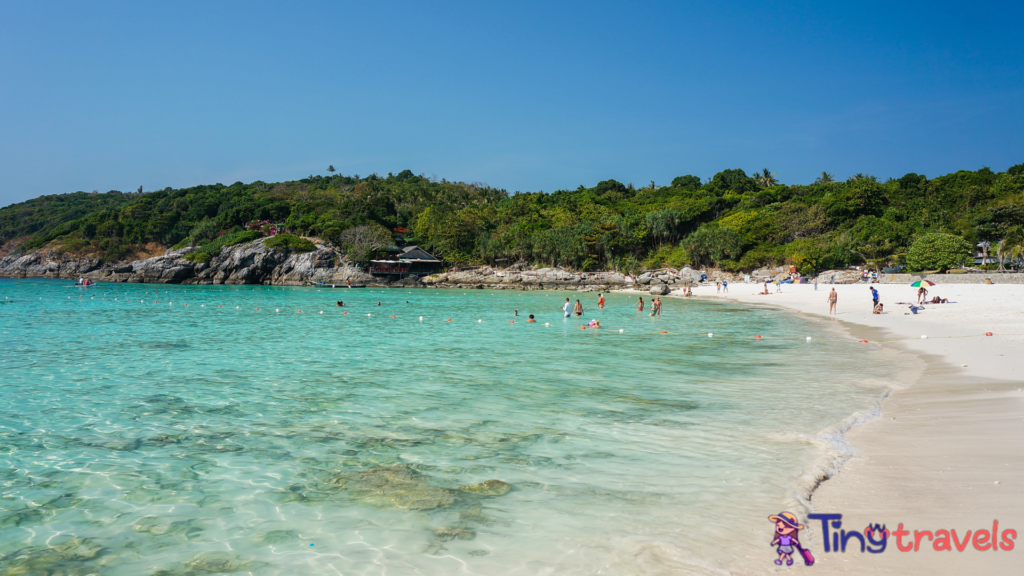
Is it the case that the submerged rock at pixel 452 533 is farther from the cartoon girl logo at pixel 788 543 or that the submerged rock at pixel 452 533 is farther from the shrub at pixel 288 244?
the shrub at pixel 288 244

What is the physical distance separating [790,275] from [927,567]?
2343 inches

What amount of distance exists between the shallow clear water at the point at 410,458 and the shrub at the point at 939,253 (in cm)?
3996

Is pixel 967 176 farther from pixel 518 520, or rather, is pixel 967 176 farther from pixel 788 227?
pixel 518 520

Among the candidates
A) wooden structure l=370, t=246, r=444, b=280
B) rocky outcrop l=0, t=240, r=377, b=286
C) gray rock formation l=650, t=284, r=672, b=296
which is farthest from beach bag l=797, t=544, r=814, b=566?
rocky outcrop l=0, t=240, r=377, b=286

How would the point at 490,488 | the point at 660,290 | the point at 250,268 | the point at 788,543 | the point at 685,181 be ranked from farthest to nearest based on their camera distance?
the point at 685,181, the point at 250,268, the point at 660,290, the point at 490,488, the point at 788,543

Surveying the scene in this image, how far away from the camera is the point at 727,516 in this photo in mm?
4684

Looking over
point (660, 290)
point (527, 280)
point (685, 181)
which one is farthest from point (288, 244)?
point (685, 181)

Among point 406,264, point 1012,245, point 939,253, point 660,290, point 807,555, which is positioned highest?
point 1012,245

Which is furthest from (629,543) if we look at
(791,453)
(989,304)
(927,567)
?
(989,304)

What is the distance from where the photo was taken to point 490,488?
217 inches

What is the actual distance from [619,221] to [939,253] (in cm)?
3986

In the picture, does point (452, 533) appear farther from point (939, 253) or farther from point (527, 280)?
point (527, 280)

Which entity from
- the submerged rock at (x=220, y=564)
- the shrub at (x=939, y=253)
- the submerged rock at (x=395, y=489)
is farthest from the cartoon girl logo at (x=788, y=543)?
the shrub at (x=939, y=253)

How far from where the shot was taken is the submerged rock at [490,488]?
539 centimetres
